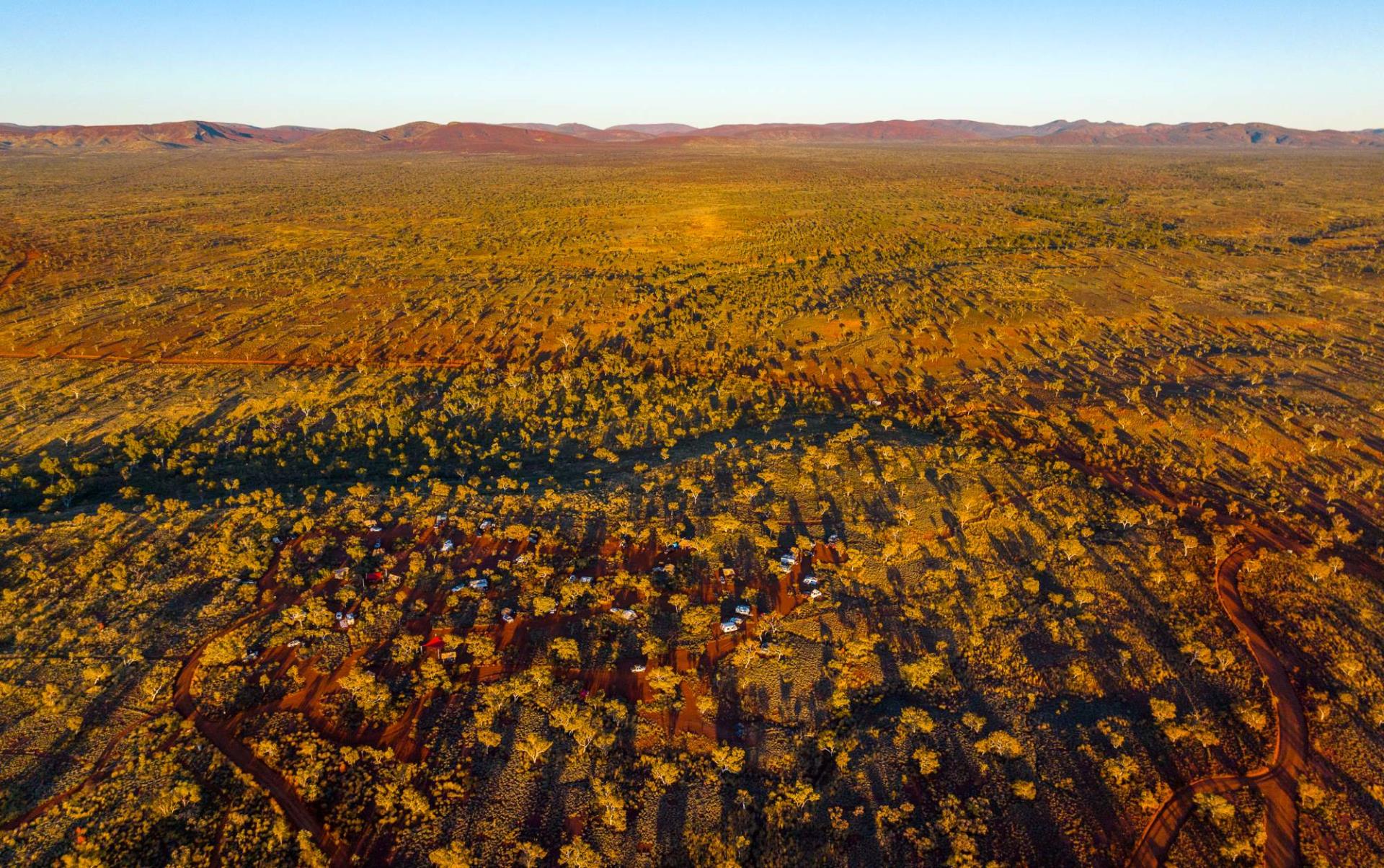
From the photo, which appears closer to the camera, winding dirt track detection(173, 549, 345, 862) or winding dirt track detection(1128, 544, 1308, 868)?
winding dirt track detection(1128, 544, 1308, 868)

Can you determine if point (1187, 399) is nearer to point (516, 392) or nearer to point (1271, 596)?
point (1271, 596)

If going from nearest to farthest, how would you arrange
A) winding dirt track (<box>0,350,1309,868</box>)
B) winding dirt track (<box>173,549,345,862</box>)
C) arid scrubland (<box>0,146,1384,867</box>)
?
winding dirt track (<box>0,350,1309,868</box>), winding dirt track (<box>173,549,345,862</box>), arid scrubland (<box>0,146,1384,867</box>)

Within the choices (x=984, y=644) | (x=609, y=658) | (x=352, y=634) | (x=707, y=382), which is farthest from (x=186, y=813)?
(x=707, y=382)

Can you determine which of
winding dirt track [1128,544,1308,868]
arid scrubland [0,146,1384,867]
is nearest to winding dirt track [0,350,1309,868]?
winding dirt track [1128,544,1308,868]

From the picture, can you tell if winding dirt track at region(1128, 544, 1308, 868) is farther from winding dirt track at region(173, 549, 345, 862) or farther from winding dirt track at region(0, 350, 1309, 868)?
winding dirt track at region(173, 549, 345, 862)

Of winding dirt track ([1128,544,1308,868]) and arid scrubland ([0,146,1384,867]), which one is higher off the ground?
arid scrubland ([0,146,1384,867])

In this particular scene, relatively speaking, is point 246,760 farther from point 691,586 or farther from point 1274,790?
point 1274,790

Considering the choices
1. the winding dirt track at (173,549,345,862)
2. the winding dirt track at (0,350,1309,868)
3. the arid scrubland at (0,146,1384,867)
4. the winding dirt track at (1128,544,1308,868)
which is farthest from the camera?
the arid scrubland at (0,146,1384,867)

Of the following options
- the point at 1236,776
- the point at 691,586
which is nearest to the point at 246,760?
the point at 691,586
